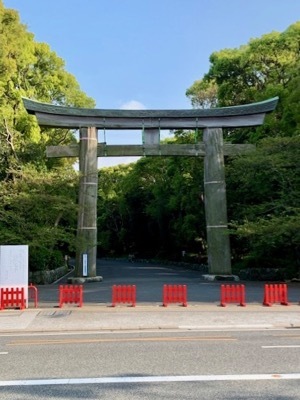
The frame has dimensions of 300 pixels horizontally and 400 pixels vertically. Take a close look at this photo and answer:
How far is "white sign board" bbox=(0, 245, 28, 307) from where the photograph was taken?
16266 millimetres

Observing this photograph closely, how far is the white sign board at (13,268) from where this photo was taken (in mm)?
16266

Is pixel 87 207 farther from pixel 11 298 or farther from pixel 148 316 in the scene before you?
pixel 148 316

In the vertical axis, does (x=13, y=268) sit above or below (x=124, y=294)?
above

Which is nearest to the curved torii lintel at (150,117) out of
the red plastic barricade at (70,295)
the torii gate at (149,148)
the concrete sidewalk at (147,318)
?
the torii gate at (149,148)

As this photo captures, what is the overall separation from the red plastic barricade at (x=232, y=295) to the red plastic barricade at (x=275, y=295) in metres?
0.83

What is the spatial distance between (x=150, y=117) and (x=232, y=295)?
14.9m

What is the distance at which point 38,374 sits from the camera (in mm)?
7355

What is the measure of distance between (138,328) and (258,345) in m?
3.78

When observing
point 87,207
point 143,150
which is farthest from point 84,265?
point 143,150

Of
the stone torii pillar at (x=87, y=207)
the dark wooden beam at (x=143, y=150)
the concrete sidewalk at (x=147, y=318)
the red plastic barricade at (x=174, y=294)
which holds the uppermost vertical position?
the dark wooden beam at (x=143, y=150)

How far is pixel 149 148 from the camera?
94.9 ft

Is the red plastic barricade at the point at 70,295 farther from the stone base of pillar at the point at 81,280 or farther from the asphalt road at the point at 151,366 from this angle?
the stone base of pillar at the point at 81,280

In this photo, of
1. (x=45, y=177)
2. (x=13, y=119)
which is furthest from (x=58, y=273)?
(x=13, y=119)

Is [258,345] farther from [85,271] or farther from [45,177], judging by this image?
[45,177]
